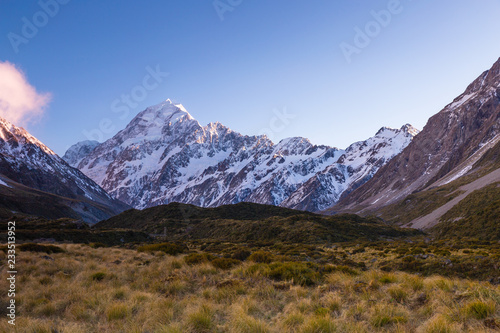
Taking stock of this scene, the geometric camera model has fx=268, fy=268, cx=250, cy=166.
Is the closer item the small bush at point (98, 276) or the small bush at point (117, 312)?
the small bush at point (117, 312)

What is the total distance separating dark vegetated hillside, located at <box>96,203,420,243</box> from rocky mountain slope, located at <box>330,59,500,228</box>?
120ft

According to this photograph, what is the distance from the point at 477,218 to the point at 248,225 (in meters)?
45.2

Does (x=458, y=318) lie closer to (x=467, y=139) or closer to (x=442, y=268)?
(x=442, y=268)

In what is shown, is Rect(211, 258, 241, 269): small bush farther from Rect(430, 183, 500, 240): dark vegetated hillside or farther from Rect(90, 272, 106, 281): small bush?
Rect(430, 183, 500, 240): dark vegetated hillside

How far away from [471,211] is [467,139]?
12753cm

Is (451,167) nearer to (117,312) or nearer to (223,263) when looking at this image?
(223,263)

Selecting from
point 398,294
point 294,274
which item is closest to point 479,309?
point 398,294

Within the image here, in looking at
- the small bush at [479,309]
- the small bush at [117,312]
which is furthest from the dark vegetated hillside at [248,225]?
the small bush at [117,312]

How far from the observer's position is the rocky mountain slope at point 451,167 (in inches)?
3789

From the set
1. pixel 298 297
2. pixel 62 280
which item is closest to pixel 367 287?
pixel 298 297

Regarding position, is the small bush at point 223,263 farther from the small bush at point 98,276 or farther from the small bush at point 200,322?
the small bush at point 200,322

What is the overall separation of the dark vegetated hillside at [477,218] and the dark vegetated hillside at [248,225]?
11.5 metres

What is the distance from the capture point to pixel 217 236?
61219mm

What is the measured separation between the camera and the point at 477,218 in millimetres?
51312
